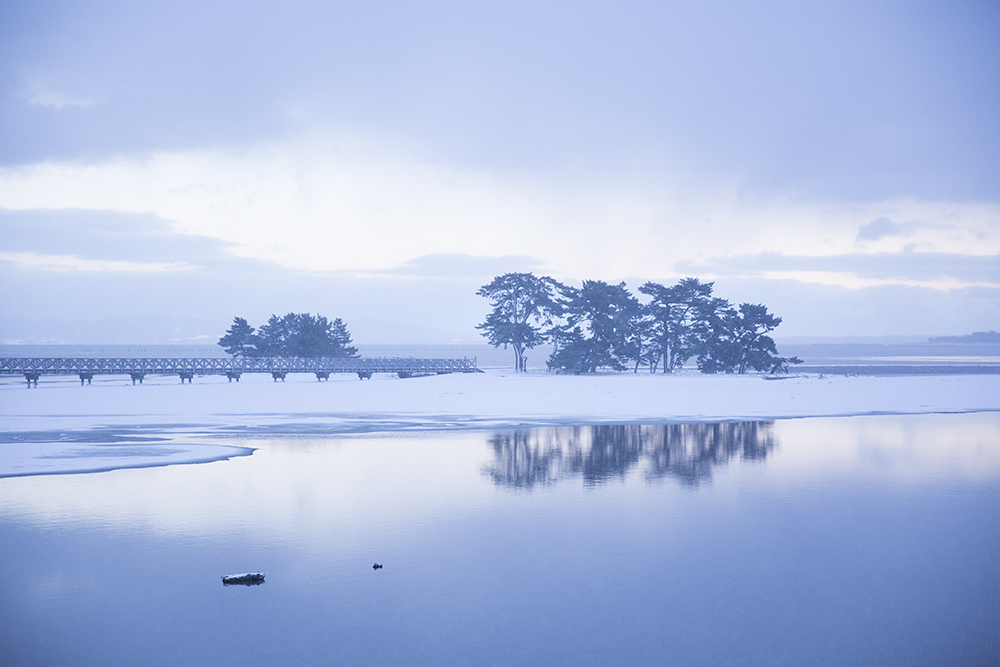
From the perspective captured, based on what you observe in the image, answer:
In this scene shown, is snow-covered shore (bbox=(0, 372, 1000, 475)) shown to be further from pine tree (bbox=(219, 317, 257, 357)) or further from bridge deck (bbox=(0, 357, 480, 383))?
pine tree (bbox=(219, 317, 257, 357))

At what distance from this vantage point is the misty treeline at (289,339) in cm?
8544

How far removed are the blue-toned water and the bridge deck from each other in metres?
49.2

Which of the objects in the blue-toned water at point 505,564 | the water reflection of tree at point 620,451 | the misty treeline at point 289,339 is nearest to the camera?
the blue-toned water at point 505,564

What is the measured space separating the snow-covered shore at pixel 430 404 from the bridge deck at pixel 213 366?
3.18 m

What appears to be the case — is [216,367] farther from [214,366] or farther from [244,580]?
[244,580]

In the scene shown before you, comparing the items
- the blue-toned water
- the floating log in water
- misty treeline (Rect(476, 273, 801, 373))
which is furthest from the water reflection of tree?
misty treeline (Rect(476, 273, 801, 373))

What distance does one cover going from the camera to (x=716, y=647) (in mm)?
9852

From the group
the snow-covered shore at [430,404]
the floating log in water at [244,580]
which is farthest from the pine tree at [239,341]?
the floating log in water at [244,580]

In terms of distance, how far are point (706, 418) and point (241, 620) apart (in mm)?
28627

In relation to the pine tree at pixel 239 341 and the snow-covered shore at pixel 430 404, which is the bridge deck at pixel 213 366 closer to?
the snow-covered shore at pixel 430 404

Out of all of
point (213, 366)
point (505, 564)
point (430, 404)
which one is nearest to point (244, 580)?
point (505, 564)

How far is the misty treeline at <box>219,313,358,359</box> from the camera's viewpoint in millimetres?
85438

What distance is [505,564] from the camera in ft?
42.8

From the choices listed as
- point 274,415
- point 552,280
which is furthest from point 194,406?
point 552,280
